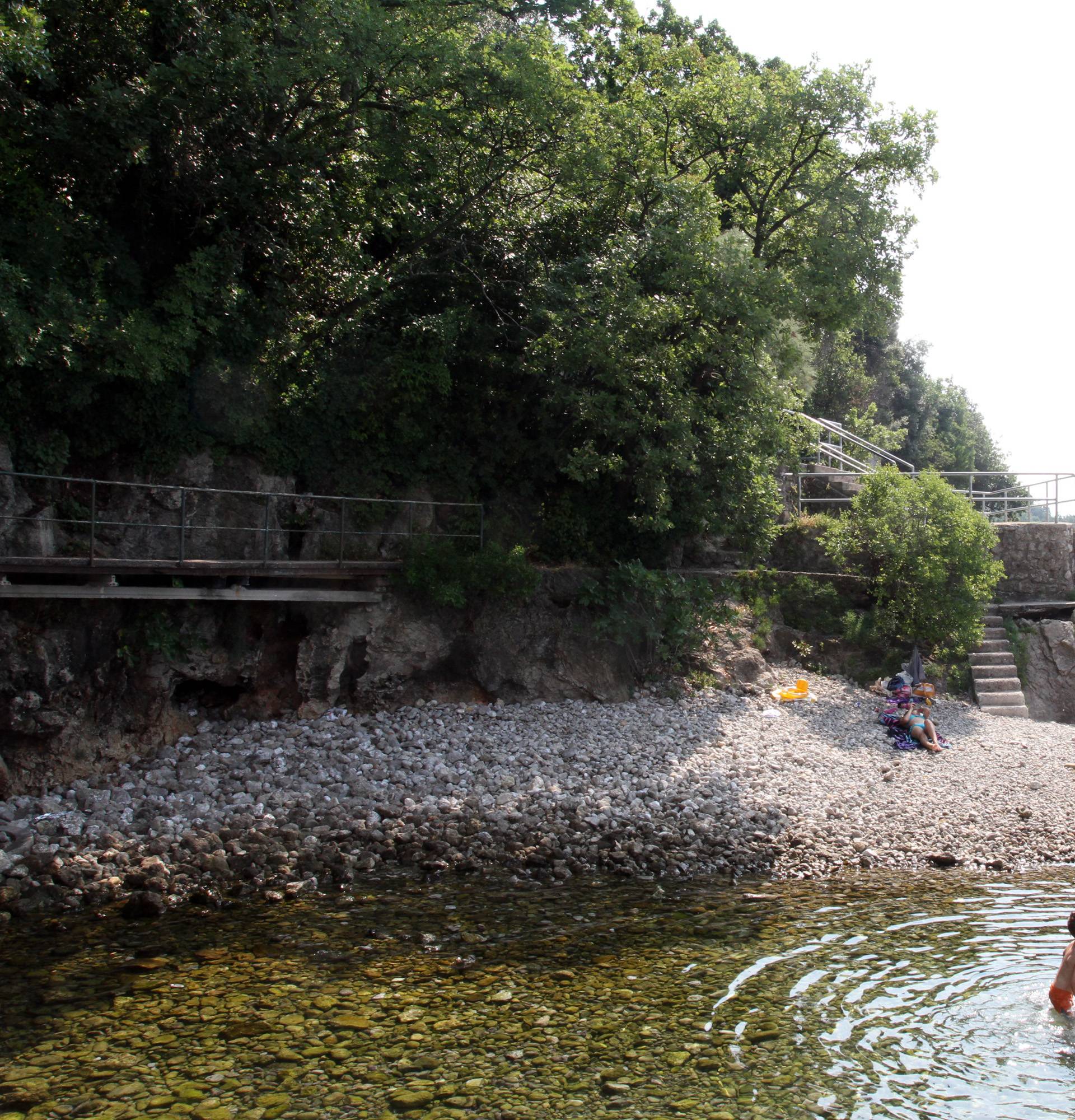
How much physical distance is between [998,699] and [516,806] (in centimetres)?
1174

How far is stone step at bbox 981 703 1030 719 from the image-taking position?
1873cm

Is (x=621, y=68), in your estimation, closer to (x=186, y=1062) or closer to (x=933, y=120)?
(x=933, y=120)

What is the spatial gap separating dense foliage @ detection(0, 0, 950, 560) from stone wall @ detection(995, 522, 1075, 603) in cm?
580

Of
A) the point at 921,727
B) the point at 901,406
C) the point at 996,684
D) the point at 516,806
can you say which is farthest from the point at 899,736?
the point at 901,406

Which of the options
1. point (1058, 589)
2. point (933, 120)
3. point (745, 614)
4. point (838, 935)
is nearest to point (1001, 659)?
point (1058, 589)

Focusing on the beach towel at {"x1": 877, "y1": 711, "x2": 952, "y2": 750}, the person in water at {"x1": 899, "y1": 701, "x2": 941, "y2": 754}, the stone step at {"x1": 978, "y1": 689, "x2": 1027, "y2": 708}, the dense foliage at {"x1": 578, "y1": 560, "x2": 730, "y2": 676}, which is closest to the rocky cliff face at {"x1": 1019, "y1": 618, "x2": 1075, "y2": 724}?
the stone step at {"x1": 978, "y1": 689, "x2": 1027, "y2": 708}

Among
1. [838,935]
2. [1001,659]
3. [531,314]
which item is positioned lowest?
[838,935]

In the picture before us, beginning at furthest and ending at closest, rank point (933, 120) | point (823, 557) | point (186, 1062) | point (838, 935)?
1. point (823, 557)
2. point (933, 120)
3. point (838, 935)
4. point (186, 1062)

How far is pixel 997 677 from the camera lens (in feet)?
64.4

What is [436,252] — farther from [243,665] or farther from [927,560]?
[927,560]

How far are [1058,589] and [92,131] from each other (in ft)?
67.5

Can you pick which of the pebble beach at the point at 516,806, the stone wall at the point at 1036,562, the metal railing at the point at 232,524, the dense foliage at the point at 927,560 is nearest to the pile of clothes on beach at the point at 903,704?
the pebble beach at the point at 516,806

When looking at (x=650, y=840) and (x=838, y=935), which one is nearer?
(x=838, y=935)

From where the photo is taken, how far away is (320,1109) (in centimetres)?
577
